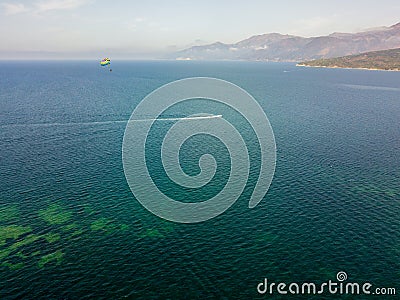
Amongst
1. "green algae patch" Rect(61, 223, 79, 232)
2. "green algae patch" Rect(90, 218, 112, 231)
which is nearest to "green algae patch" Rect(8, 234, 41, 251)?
"green algae patch" Rect(61, 223, 79, 232)

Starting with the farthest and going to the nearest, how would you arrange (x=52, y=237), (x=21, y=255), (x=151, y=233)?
(x=151, y=233)
(x=52, y=237)
(x=21, y=255)

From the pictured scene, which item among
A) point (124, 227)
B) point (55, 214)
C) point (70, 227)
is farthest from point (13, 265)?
point (124, 227)

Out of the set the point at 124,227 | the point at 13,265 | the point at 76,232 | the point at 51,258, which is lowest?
the point at 51,258

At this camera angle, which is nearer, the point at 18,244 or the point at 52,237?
the point at 18,244

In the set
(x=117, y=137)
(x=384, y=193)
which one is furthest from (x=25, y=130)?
(x=384, y=193)

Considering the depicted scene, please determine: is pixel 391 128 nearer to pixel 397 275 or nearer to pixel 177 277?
pixel 397 275

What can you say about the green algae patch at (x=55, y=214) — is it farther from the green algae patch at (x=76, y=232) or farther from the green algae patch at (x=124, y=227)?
the green algae patch at (x=124, y=227)

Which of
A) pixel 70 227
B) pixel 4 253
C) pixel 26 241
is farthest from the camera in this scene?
pixel 70 227

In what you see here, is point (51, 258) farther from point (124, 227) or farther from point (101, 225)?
point (124, 227)

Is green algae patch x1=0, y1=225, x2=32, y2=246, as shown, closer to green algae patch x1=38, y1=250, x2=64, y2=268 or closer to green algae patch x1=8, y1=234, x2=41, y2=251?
green algae patch x1=8, y1=234, x2=41, y2=251
